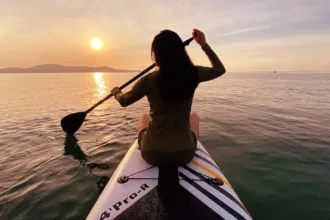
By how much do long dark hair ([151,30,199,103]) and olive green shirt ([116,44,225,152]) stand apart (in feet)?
0.50

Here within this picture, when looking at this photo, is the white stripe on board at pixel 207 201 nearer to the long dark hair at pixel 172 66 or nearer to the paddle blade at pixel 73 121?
the long dark hair at pixel 172 66

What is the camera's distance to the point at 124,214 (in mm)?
2896

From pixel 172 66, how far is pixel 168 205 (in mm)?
1835

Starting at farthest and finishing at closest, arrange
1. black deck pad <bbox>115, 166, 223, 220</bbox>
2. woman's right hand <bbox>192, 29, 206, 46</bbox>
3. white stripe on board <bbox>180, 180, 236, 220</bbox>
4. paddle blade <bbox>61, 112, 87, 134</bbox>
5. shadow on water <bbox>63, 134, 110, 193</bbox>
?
paddle blade <bbox>61, 112, 87, 134</bbox> < shadow on water <bbox>63, 134, 110, 193</bbox> < woman's right hand <bbox>192, 29, 206, 46</bbox> < white stripe on board <bbox>180, 180, 236, 220</bbox> < black deck pad <bbox>115, 166, 223, 220</bbox>

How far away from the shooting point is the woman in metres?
2.88

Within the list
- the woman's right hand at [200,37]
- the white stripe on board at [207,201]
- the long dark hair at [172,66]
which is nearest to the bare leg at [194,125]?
the white stripe on board at [207,201]

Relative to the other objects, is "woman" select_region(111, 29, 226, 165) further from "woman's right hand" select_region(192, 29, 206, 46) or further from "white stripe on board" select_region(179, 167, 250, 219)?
"white stripe on board" select_region(179, 167, 250, 219)

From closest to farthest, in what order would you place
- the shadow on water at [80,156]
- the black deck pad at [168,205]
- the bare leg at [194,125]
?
1. the black deck pad at [168,205]
2. the bare leg at [194,125]
3. the shadow on water at [80,156]

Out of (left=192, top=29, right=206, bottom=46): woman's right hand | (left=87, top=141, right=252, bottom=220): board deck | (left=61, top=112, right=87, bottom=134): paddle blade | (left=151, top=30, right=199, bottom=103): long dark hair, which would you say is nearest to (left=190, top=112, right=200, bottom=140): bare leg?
(left=87, top=141, right=252, bottom=220): board deck

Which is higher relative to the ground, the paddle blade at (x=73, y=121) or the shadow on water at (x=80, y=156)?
the paddle blade at (x=73, y=121)

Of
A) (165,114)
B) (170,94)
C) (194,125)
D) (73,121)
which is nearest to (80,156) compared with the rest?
(73,121)

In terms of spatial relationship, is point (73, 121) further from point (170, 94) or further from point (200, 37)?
point (170, 94)

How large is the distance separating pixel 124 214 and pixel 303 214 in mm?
3761

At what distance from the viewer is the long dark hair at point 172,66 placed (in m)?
2.86
